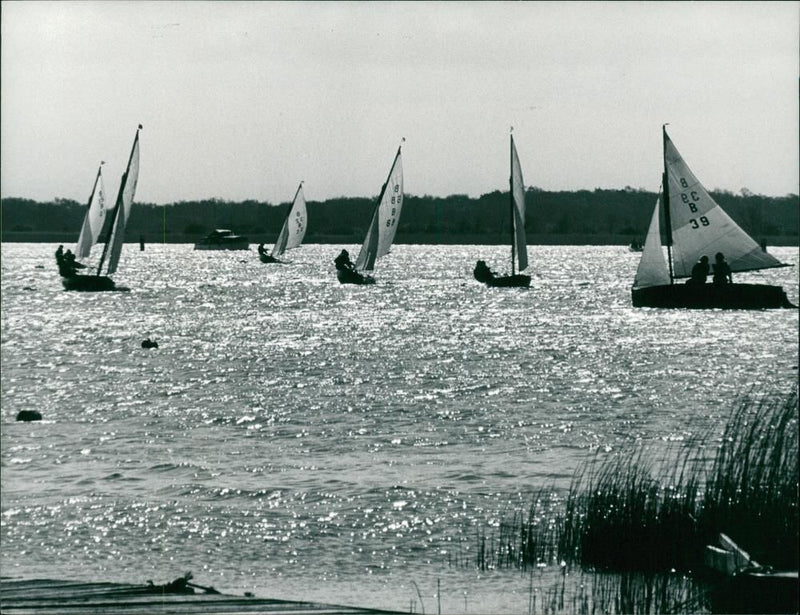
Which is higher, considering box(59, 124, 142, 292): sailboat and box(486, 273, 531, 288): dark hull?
box(59, 124, 142, 292): sailboat

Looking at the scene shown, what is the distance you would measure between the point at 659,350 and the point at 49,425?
29.5 metres

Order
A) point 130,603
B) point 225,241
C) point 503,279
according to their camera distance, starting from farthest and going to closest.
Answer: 1. point 225,241
2. point 503,279
3. point 130,603

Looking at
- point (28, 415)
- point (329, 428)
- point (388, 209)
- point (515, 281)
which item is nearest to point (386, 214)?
point (388, 209)

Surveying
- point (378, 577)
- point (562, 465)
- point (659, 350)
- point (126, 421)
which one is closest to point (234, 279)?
point (659, 350)

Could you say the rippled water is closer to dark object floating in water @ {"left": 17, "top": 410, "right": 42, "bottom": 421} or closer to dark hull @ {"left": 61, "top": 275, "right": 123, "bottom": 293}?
dark object floating in water @ {"left": 17, "top": 410, "right": 42, "bottom": 421}

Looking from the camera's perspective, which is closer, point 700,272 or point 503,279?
point 700,272

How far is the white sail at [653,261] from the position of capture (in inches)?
2211

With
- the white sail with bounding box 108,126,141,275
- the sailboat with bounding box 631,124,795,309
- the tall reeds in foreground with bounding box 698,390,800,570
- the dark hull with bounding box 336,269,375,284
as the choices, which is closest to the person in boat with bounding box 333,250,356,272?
the dark hull with bounding box 336,269,375,284

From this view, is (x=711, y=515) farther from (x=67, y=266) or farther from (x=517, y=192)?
(x=67, y=266)

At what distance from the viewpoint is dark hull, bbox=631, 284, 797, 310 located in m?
55.8

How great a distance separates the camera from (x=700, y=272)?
5625 cm

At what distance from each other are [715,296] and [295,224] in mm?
64209

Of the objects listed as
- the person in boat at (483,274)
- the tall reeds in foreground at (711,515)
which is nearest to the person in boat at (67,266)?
the person in boat at (483,274)

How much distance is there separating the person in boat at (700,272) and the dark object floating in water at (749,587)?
1731 inches
